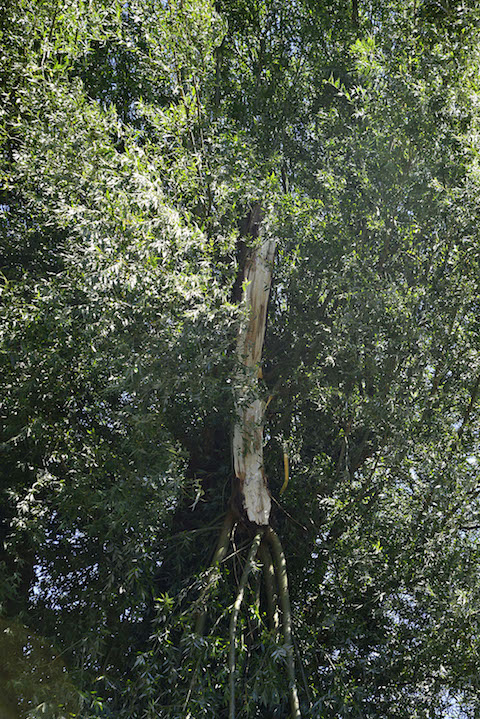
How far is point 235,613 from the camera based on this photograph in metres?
4.62

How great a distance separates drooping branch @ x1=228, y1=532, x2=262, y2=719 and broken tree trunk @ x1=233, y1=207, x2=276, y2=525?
25cm

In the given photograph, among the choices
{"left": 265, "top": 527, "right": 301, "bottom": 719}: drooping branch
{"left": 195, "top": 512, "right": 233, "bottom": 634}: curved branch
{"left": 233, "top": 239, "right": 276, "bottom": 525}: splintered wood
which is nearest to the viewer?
{"left": 265, "top": 527, "right": 301, "bottom": 719}: drooping branch

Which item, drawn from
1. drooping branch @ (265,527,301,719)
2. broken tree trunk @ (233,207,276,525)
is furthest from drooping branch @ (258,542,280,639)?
broken tree trunk @ (233,207,276,525)

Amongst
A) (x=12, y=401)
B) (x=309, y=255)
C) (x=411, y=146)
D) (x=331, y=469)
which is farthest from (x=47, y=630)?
(x=411, y=146)

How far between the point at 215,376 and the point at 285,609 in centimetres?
177

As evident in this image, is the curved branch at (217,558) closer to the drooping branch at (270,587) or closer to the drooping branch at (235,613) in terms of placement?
the drooping branch at (235,613)

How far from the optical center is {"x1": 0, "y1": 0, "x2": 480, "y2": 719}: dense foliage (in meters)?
4.39

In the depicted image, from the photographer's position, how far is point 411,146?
17.1 ft

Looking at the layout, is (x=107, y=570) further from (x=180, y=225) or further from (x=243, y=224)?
(x=243, y=224)

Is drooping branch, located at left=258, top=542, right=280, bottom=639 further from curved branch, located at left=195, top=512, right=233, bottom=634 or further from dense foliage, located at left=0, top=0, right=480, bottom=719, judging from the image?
curved branch, located at left=195, top=512, right=233, bottom=634

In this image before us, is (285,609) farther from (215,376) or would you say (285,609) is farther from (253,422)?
(215,376)

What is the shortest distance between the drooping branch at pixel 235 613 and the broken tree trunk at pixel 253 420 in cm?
25

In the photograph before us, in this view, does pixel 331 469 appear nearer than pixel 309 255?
No

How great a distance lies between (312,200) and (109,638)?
3.61m
